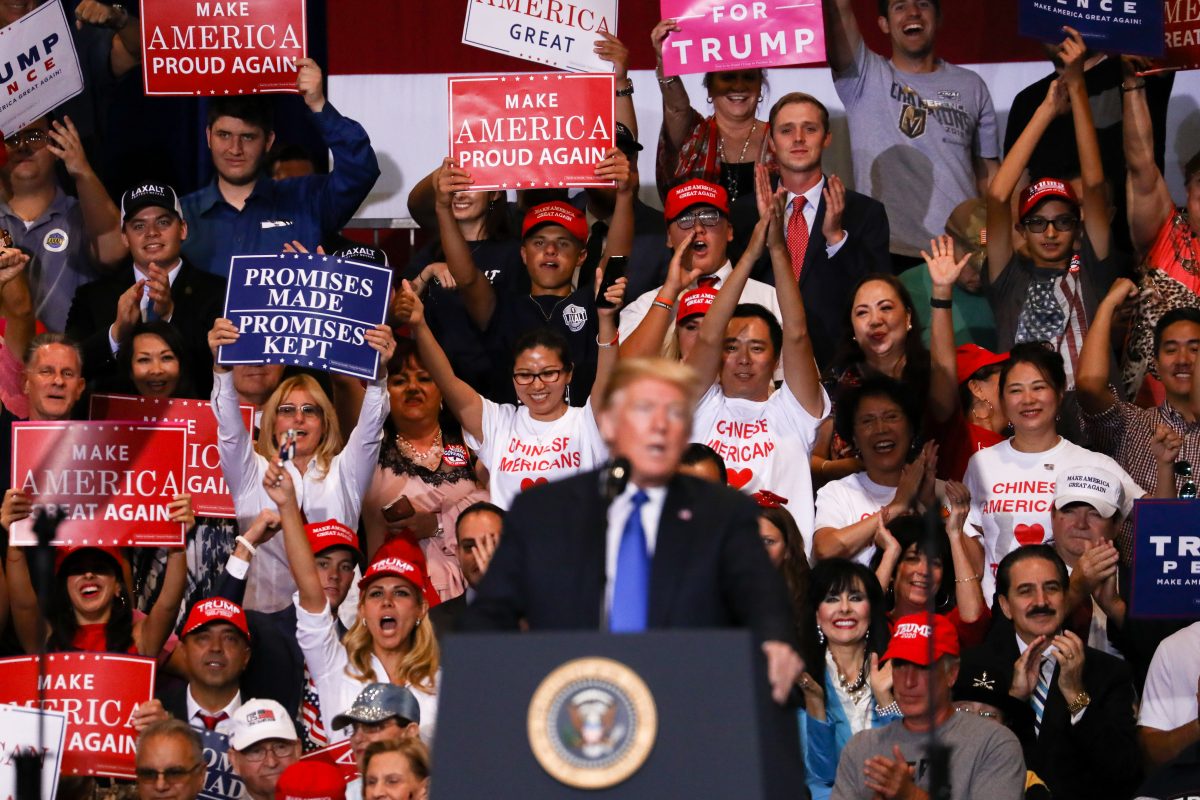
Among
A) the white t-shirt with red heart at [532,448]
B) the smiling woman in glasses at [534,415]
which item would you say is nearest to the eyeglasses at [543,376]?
the smiling woman in glasses at [534,415]

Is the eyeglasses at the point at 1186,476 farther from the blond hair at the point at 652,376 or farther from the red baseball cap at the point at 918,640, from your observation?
the blond hair at the point at 652,376

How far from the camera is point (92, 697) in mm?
6738

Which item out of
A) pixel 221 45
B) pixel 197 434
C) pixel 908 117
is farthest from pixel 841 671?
pixel 221 45

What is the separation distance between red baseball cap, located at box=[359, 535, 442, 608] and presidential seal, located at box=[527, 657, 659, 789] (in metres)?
3.22

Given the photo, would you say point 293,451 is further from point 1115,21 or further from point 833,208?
point 1115,21

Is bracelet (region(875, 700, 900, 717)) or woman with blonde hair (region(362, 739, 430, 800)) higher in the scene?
bracelet (region(875, 700, 900, 717))

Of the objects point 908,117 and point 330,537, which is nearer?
point 330,537

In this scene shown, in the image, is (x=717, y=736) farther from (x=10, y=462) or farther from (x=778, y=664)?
(x=10, y=462)

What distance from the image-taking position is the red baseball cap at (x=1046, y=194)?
27.1 feet

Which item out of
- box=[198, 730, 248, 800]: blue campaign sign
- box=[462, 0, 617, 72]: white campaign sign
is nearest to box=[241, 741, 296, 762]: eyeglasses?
box=[198, 730, 248, 800]: blue campaign sign

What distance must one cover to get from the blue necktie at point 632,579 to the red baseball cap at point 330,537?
10.8 feet

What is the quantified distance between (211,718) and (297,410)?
1240 mm

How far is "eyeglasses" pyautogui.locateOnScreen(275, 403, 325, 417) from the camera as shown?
25.1 ft

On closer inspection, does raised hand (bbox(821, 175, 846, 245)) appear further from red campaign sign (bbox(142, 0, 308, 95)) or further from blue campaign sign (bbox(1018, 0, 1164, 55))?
red campaign sign (bbox(142, 0, 308, 95))
